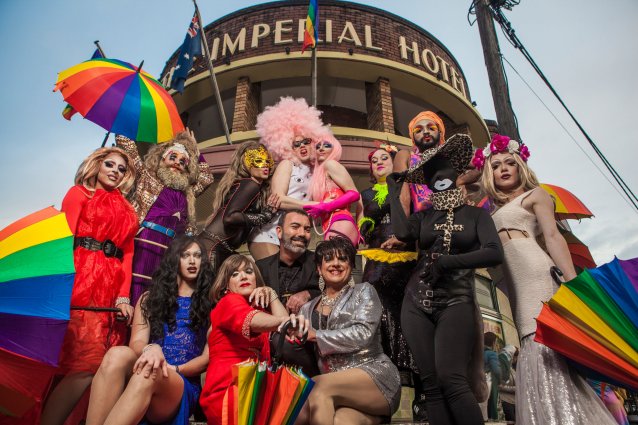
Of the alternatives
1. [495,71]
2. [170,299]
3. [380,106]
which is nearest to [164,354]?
[170,299]

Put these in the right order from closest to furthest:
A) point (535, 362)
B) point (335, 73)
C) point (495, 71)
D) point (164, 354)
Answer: point (535, 362) < point (164, 354) < point (495, 71) < point (335, 73)

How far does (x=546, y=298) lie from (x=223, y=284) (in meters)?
2.12

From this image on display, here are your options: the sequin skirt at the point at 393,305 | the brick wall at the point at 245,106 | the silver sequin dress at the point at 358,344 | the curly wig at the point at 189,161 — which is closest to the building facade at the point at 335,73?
the brick wall at the point at 245,106

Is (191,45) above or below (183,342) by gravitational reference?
above

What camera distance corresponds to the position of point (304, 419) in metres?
2.27

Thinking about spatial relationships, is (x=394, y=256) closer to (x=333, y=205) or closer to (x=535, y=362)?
(x=333, y=205)

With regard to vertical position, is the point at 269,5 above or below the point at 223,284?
above

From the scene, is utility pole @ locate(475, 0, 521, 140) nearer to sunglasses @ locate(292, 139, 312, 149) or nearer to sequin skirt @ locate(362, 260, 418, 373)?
sunglasses @ locate(292, 139, 312, 149)

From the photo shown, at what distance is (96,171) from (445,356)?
3.06 meters

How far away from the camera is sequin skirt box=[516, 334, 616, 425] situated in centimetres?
217

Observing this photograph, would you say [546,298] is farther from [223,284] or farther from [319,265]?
[223,284]

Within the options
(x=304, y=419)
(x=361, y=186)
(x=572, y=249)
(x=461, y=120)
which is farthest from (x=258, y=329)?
(x=461, y=120)

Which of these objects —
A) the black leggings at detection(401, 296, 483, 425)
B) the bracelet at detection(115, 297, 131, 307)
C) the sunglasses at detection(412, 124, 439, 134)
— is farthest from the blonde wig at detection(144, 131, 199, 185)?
the black leggings at detection(401, 296, 483, 425)

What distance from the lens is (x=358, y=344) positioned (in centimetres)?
251
